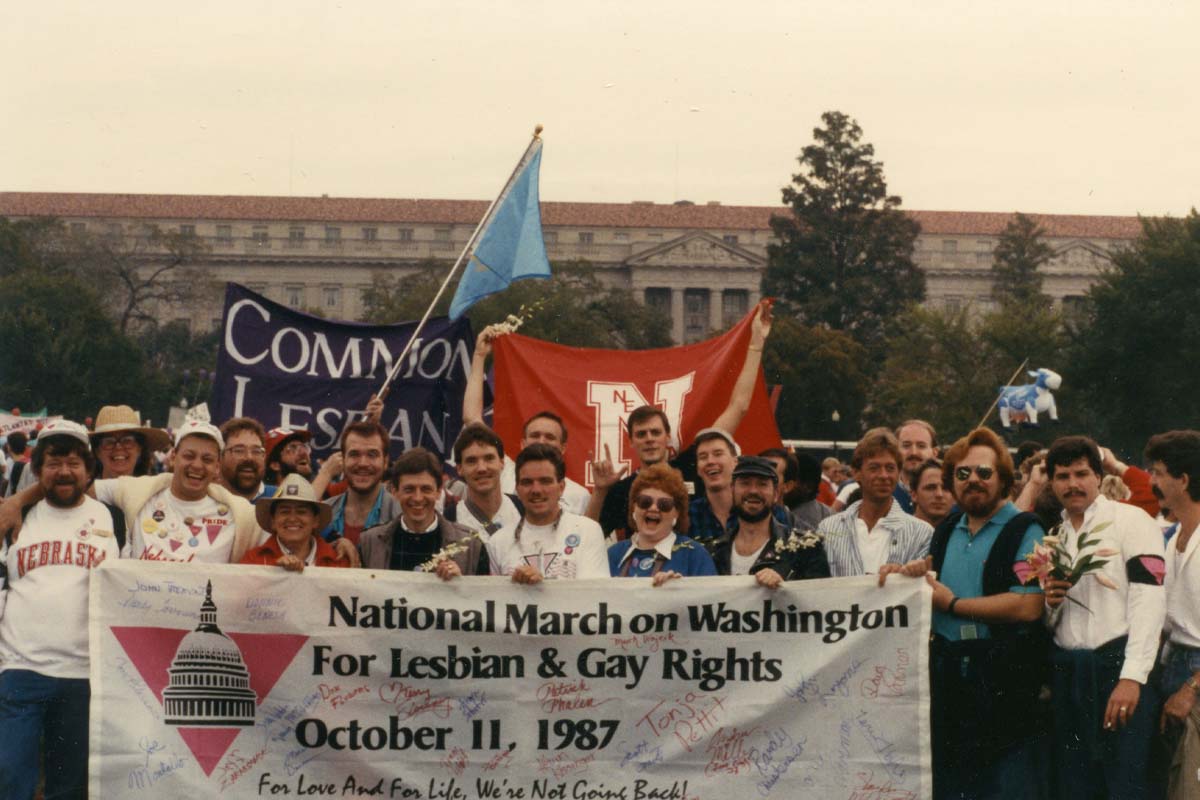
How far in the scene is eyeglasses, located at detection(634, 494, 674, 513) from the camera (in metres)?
6.81

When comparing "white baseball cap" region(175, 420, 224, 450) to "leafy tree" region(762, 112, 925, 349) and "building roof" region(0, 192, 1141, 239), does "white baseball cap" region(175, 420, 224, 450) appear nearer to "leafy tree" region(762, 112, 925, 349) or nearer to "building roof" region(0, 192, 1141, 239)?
"leafy tree" region(762, 112, 925, 349)

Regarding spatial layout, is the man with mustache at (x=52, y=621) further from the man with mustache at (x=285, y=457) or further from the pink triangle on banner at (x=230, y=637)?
the man with mustache at (x=285, y=457)

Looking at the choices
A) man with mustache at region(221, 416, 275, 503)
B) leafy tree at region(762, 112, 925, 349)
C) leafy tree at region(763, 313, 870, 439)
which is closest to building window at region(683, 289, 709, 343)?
leafy tree at region(762, 112, 925, 349)

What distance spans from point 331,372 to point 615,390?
1.59 metres

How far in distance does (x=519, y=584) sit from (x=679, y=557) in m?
0.61

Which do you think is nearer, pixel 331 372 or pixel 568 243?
pixel 331 372

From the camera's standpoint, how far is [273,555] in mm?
6828

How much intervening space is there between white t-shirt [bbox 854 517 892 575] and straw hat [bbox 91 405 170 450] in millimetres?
3105

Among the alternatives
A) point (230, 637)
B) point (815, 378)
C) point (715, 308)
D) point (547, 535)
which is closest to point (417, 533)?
point (547, 535)

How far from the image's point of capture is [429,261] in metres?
93.8

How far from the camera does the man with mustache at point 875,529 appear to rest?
23.0ft

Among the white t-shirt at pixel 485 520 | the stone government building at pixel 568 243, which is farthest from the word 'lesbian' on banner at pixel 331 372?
the stone government building at pixel 568 243

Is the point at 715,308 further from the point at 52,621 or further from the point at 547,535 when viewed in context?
the point at 52,621

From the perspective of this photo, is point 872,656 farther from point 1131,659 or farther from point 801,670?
point 1131,659
